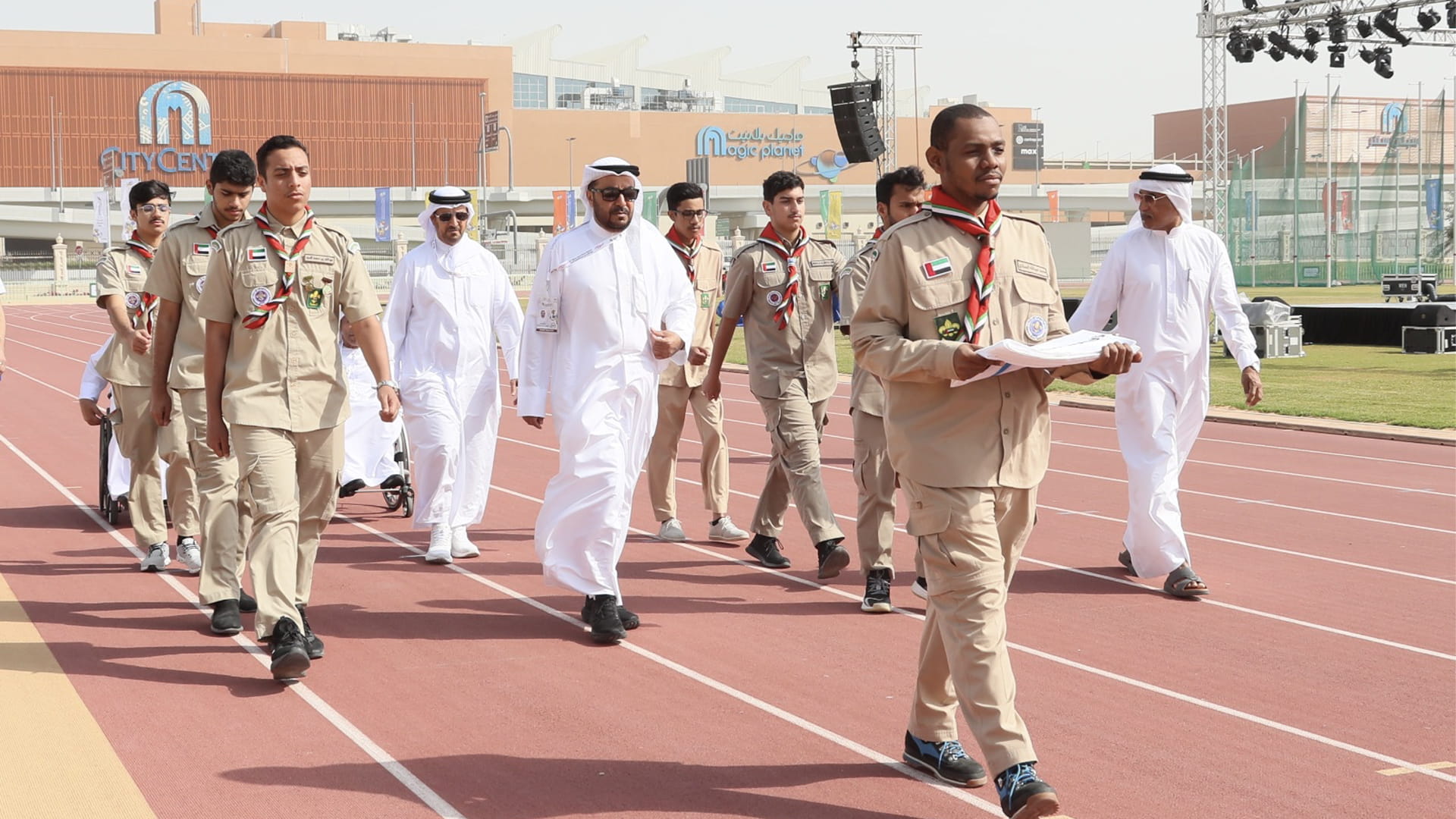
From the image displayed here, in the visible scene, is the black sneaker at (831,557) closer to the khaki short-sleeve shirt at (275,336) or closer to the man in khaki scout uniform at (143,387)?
the khaki short-sleeve shirt at (275,336)

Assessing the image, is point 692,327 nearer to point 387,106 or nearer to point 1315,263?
point 1315,263

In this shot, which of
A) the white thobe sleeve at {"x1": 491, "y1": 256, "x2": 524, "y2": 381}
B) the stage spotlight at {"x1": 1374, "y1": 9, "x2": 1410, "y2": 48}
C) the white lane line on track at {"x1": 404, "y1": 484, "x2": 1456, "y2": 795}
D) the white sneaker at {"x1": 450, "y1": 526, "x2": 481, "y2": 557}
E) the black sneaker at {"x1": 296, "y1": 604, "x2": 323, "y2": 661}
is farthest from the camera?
the stage spotlight at {"x1": 1374, "y1": 9, "x2": 1410, "y2": 48}

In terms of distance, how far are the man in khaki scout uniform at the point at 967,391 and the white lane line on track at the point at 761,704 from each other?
1.65 feet

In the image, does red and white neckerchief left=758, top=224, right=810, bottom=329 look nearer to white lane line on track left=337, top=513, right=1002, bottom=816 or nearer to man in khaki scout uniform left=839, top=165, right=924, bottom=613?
man in khaki scout uniform left=839, top=165, right=924, bottom=613

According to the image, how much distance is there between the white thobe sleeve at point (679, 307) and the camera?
771cm

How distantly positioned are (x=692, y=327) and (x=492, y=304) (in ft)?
8.87

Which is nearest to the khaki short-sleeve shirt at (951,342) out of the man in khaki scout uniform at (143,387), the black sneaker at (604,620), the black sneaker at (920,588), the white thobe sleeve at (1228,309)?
the black sneaker at (604,620)

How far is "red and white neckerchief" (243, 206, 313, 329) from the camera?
22.0 ft

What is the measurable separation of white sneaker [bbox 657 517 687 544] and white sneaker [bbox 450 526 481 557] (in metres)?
1.25

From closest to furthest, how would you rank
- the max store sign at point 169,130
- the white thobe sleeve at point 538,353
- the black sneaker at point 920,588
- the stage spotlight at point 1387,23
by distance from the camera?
the white thobe sleeve at point 538,353, the black sneaker at point 920,588, the stage spotlight at point 1387,23, the max store sign at point 169,130

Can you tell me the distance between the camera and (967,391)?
485 cm

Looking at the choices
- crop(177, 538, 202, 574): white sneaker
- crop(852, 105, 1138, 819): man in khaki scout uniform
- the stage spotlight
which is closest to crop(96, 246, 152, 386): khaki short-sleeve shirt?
crop(177, 538, 202, 574): white sneaker

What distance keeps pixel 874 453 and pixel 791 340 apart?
41.7 inches

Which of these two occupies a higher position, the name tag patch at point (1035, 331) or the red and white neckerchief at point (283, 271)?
the red and white neckerchief at point (283, 271)
